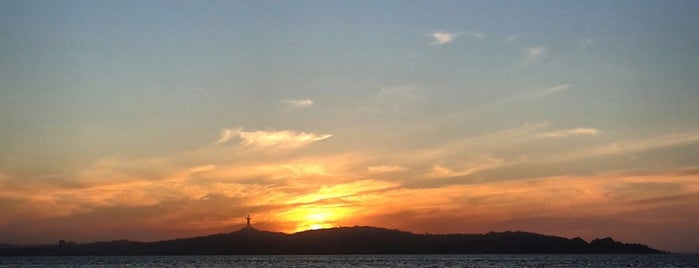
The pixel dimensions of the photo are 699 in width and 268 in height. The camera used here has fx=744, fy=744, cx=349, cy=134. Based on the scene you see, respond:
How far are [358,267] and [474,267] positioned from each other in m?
24.6

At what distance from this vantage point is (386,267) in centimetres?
16388

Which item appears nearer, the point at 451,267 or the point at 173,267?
the point at 451,267

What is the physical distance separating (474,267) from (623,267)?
33223 millimetres

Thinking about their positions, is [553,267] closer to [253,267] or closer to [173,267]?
[253,267]

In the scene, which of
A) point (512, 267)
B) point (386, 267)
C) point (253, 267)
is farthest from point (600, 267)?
point (253, 267)

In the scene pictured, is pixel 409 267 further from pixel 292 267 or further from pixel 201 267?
pixel 201 267

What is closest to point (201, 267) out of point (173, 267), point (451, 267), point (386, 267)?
point (173, 267)

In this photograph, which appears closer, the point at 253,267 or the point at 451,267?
the point at 451,267

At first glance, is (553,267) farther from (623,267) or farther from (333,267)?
(333,267)

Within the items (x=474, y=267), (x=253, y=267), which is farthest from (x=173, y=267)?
(x=474, y=267)

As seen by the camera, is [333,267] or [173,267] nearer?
[333,267]

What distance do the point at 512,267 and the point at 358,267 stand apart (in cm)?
3261

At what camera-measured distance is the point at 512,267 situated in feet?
516

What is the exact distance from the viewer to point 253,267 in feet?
548
